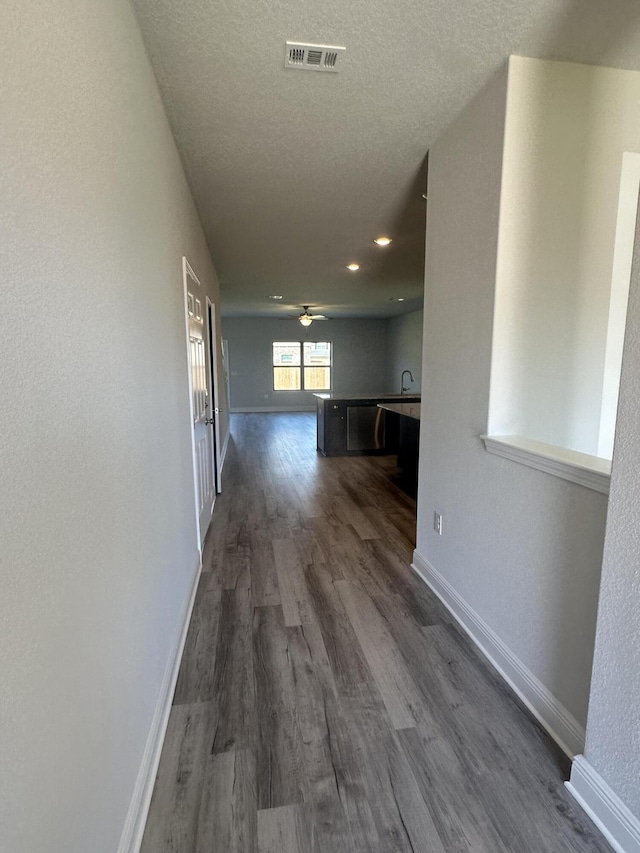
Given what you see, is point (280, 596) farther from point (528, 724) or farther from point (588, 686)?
point (588, 686)

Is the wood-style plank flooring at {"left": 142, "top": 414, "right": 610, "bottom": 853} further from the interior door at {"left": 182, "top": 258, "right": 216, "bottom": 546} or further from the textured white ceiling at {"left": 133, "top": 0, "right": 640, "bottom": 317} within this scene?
the textured white ceiling at {"left": 133, "top": 0, "right": 640, "bottom": 317}

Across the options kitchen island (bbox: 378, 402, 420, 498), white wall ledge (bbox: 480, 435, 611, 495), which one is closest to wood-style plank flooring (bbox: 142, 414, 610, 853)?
white wall ledge (bbox: 480, 435, 611, 495)

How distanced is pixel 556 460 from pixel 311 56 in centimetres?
190

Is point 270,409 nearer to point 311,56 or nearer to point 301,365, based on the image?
point 301,365

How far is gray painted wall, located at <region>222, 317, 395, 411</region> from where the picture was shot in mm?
11711

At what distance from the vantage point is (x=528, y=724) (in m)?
1.65

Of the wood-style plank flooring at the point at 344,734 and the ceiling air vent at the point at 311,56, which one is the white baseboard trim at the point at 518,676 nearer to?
the wood-style plank flooring at the point at 344,734

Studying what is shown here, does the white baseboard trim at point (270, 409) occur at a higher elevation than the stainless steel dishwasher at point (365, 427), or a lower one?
lower

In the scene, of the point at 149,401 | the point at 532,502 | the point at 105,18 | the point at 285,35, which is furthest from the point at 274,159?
the point at 532,502

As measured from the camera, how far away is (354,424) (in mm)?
6559

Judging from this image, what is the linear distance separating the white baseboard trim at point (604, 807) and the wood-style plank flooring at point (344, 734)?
36mm

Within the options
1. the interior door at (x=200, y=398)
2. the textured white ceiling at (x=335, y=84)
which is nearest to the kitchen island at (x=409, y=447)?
the textured white ceiling at (x=335, y=84)

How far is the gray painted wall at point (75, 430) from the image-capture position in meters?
0.68

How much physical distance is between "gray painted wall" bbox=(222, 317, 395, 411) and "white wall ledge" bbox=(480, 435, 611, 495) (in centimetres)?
998
